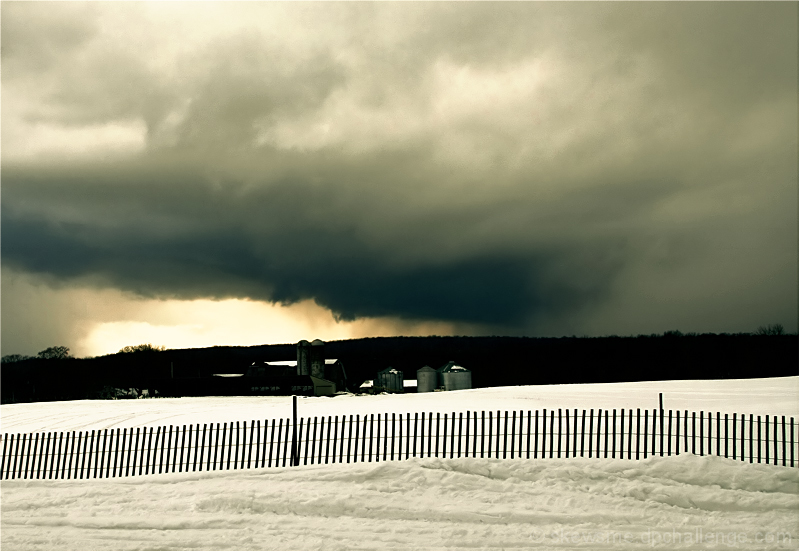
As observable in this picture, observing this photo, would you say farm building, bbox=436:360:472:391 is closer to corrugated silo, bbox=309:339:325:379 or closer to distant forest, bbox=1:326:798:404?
corrugated silo, bbox=309:339:325:379

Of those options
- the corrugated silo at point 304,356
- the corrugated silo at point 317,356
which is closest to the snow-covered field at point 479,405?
the corrugated silo at point 304,356

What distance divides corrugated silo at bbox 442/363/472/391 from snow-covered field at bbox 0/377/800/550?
56954mm

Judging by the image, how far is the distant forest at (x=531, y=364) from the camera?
9781 centimetres

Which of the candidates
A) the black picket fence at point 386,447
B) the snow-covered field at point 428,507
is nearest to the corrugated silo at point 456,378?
the black picket fence at point 386,447

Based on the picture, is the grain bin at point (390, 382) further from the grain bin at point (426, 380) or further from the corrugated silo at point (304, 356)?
the corrugated silo at point (304, 356)

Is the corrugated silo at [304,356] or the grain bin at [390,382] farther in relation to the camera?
the grain bin at [390,382]

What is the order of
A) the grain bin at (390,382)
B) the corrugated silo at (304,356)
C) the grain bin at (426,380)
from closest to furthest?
1. the corrugated silo at (304,356)
2. the grain bin at (390,382)
3. the grain bin at (426,380)

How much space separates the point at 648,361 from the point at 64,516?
100102 millimetres

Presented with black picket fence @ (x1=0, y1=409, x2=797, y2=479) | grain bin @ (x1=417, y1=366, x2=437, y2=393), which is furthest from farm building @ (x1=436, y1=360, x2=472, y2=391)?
black picket fence @ (x1=0, y1=409, x2=797, y2=479)

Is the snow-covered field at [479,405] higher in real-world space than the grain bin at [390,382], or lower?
higher

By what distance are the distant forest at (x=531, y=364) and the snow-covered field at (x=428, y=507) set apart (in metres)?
71.6

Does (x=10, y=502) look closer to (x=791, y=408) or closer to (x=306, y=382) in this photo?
(x=791, y=408)

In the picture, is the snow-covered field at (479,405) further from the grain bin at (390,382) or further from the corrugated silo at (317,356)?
the corrugated silo at (317,356)

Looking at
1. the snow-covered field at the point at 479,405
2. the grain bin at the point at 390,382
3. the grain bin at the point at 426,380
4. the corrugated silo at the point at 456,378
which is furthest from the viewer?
the grain bin at the point at 426,380
